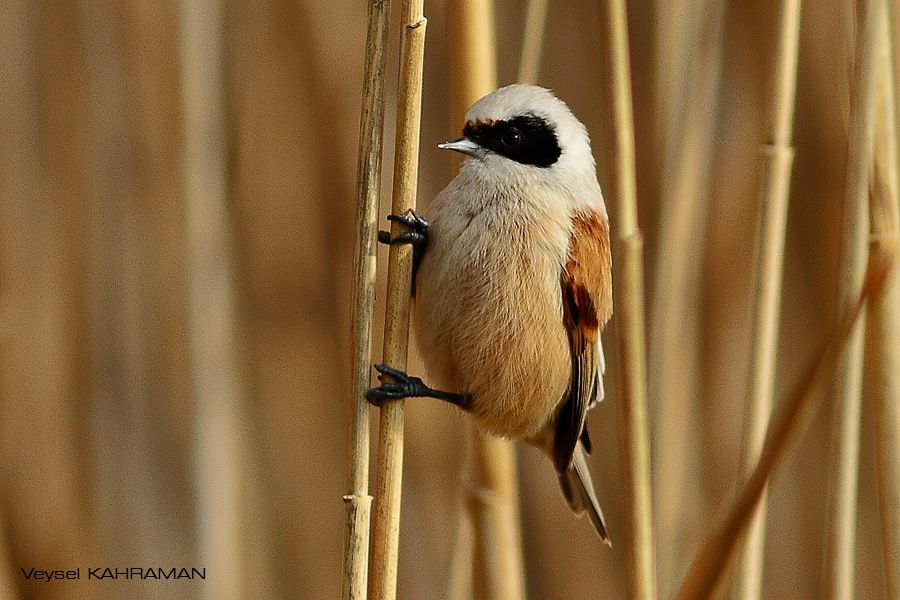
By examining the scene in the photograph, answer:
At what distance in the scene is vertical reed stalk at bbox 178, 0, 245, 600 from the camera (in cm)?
198

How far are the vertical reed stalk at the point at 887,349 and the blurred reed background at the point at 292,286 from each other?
7.3 inches

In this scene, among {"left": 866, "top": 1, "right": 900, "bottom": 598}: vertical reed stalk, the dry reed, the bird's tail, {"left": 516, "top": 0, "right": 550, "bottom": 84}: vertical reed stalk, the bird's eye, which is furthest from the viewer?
the dry reed

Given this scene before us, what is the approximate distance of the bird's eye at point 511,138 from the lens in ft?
5.15

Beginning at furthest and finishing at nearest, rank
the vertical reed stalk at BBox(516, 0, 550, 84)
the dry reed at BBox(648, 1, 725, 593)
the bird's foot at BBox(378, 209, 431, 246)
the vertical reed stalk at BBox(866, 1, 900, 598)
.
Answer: the dry reed at BBox(648, 1, 725, 593) < the vertical reed stalk at BBox(516, 0, 550, 84) < the vertical reed stalk at BBox(866, 1, 900, 598) < the bird's foot at BBox(378, 209, 431, 246)

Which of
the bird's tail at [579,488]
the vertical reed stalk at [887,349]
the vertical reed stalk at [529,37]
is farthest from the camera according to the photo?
the bird's tail at [579,488]

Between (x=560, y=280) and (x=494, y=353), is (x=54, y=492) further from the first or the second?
(x=560, y=280)

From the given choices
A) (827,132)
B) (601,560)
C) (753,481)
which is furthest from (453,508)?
(753,481)

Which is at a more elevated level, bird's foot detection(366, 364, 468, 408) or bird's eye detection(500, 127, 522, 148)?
bird's eye detection(500, 127, 522, 148)

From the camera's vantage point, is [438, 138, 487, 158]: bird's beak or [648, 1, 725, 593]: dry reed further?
[648, 1, 725, 593]: dry reed

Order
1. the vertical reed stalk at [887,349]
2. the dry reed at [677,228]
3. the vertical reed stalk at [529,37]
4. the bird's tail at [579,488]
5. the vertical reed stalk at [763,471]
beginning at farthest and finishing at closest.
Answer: the dry reed at [677,228] < the bird's tail at [579,488] < the vertical reed stalk at [529,37] < the vertical reed stalk at [887,349] < the vertical reed stalk at [763,471]

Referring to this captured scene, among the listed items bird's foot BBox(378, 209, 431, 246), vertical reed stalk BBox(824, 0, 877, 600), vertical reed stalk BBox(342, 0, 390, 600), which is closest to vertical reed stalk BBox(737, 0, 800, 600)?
vertical reed stalk BBox(824, 0, 877, 600)

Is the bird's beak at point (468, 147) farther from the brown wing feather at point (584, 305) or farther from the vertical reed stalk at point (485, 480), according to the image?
the brown wing feather at point (584, 305)

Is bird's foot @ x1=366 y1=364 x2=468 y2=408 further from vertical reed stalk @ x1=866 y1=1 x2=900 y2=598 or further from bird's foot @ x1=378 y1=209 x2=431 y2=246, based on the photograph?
vertical reed stalk @ x1=866 y1=1 x2=900 y2=598

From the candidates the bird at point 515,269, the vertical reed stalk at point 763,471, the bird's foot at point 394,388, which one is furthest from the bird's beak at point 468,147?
the vertical reed stalk at point 763,471
